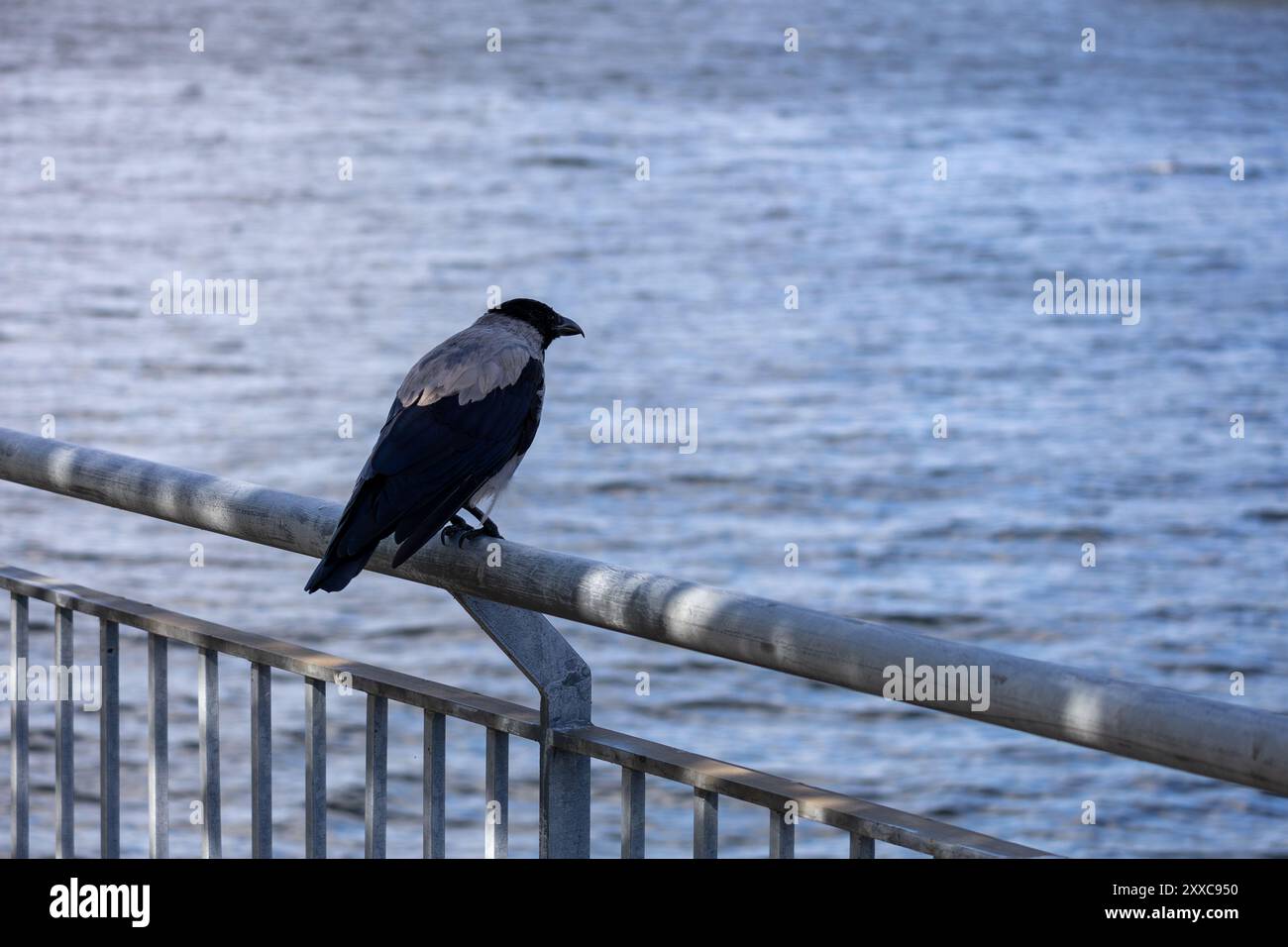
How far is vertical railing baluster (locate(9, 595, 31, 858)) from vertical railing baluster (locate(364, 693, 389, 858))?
636 mm

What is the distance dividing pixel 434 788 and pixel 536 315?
5.03 ft

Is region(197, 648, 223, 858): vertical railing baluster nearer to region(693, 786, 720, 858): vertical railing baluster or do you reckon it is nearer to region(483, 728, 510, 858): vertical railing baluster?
region(483, 728, 510, 858): vertical railing baluster

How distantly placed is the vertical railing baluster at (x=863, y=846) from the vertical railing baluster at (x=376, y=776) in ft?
2.21

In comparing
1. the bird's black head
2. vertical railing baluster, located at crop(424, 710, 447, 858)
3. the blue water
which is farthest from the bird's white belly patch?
the blue water

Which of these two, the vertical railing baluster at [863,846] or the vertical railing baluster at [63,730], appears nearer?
the vertical railing baluster at [863,846]

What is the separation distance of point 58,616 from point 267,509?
0.43 m

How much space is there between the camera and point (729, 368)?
505 inches

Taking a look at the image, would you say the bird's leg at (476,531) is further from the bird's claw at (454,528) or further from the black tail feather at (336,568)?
the black tail feather at (336,568)

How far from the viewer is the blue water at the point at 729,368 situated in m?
7.12

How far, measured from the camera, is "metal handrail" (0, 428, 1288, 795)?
5.48ft

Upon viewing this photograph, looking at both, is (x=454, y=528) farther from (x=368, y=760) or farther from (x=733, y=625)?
(x=733, y=625)

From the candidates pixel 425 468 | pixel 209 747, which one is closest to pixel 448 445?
pixel 425 468

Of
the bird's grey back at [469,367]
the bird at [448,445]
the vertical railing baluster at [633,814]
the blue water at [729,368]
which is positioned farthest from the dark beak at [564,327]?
the blue water at [729,368]
